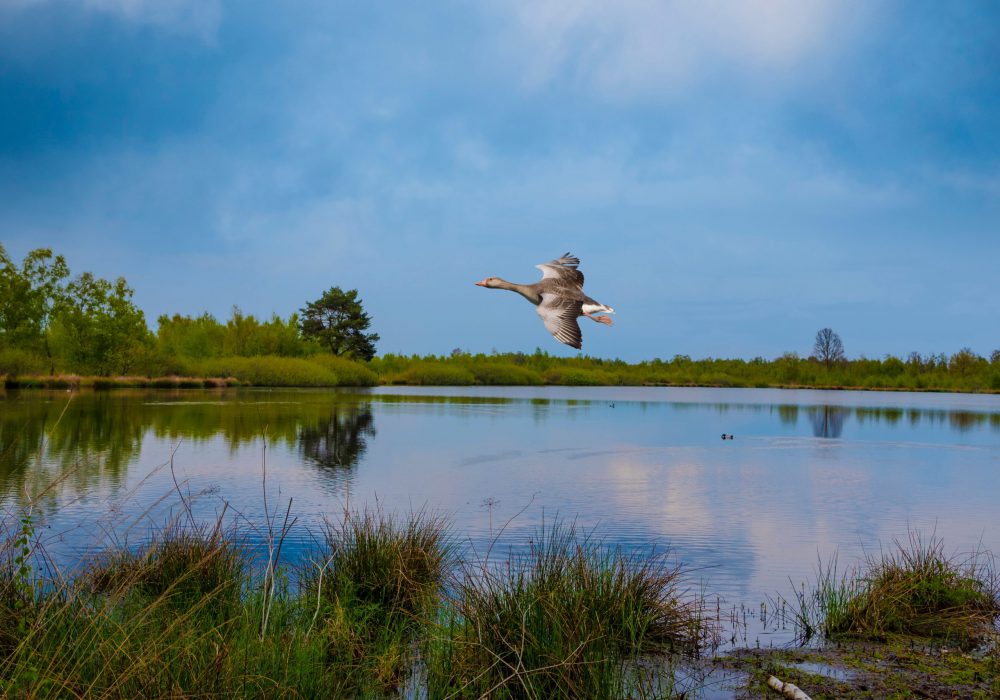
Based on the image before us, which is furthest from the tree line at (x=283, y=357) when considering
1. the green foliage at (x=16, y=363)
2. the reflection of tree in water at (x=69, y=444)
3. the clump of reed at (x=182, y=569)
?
the clump of reed at (x=182, y=569)

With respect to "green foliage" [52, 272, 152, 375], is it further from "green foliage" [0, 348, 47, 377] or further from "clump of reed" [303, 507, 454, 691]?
"clump of reed" [303, 507, 454, 691]

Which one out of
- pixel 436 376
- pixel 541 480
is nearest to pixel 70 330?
pixel 436 376

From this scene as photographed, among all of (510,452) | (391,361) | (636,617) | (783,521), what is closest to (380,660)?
(636,617)

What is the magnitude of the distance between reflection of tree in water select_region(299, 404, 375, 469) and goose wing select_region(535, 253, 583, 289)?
43.6ft

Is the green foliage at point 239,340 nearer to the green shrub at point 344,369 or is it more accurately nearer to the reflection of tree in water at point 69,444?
the green shrub at point 344,369

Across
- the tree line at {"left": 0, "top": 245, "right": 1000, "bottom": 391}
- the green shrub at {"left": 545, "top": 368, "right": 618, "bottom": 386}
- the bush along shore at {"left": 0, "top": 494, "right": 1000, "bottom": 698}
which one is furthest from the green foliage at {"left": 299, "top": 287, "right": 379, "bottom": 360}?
the bush along shore at {"left": 0, "top": 494, "right": 1000, "bottom": 698}

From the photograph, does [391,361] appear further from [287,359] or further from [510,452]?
[510,452]

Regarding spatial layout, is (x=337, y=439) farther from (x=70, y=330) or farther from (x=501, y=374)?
(x=501, y=374)

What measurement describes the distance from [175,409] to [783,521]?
89.5 ft

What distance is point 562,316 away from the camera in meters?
3.21

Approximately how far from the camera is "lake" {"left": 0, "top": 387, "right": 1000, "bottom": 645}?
9250 mm

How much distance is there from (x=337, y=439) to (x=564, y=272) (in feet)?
63.6

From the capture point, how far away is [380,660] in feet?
15.8

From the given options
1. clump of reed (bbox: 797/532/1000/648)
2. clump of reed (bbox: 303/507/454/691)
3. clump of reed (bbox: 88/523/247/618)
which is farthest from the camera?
clump of reed (bbox: 797/532/1000/648)
